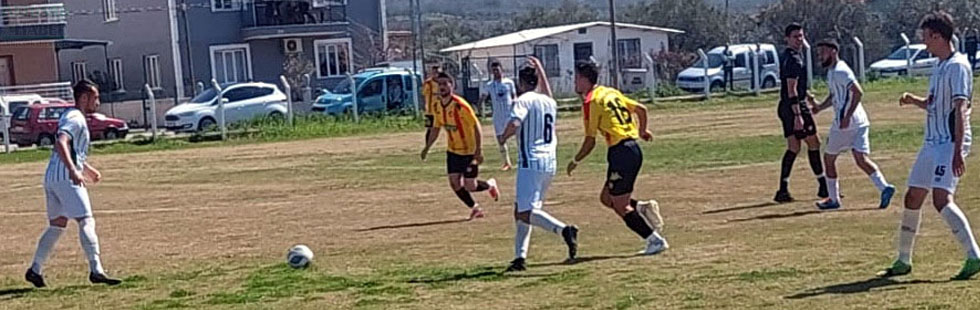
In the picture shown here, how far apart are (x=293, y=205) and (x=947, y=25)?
12.1 metres

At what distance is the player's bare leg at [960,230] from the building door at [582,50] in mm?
52779

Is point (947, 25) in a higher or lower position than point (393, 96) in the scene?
higher

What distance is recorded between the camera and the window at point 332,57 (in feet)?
207

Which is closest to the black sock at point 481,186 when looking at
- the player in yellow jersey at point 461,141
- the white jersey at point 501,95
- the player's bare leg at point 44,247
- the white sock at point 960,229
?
the player in yellow jersey at point 461,141

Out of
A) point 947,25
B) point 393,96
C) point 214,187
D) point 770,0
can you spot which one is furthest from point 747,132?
point 770,0

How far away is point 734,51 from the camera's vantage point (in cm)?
5516

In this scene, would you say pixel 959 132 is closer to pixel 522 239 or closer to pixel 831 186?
pixel 522 239

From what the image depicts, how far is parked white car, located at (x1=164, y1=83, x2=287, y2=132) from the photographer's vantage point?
144 ft

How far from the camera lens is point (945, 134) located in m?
10.1

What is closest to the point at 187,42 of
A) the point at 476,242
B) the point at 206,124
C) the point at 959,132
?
the point at 206,124

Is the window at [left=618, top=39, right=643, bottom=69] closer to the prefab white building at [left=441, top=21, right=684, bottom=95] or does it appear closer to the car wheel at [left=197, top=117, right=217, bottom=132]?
the prefab white building at [left=441, top=21, right=684, bottom=95]

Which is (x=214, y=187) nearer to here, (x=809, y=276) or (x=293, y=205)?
(x=293, y=205)

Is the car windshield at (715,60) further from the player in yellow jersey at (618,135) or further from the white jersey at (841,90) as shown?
the player in yellow jersey at (618,135)

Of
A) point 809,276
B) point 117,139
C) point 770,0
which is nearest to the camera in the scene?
point 809,276
